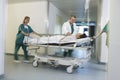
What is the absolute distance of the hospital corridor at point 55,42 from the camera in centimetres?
385

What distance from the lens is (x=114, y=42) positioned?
9.40ft

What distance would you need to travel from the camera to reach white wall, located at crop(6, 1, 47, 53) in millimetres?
7047

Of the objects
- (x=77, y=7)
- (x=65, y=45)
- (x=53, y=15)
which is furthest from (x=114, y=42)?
(x=77, y=7)

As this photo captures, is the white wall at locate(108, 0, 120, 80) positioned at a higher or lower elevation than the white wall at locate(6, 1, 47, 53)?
lower

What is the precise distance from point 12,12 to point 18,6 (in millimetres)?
377

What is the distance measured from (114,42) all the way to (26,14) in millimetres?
5008

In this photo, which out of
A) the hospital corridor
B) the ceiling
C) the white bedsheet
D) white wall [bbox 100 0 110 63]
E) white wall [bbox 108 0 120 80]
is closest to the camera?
white wall [bbox 108 0 120 80]

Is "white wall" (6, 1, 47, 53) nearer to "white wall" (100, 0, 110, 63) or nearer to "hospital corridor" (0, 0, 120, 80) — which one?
"hospital corridor" (0, 0, 120, 80)

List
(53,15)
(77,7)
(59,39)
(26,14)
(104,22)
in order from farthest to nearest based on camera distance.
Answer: (77,7)
(53,15)
(26,14)
(104,22)
(59,39)

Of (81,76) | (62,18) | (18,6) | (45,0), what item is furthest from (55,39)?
(62,18)

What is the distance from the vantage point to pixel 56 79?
12.7 feet

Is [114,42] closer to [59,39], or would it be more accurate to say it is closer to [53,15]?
[59,39]

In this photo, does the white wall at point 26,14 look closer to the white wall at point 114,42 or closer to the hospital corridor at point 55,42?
the hospital corridor at point 55,42

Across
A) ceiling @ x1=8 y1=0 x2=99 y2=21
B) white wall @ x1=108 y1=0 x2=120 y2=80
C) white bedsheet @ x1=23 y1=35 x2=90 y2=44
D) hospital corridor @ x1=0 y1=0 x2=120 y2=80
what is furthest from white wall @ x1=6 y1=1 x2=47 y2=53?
white wall @ x1=108 y1=0 x2=120 y2=80
